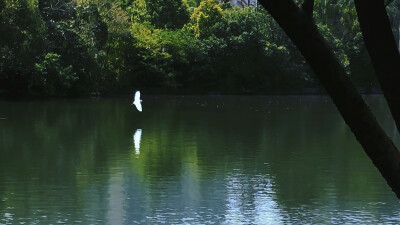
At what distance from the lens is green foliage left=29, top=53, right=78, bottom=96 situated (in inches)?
1802

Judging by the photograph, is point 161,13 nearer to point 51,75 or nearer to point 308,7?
point 51,75

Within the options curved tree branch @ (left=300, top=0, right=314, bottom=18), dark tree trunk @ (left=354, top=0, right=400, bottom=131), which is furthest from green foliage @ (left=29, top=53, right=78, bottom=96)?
dark tree trunk @ (left=354, top=0, right=400, bottom=131)

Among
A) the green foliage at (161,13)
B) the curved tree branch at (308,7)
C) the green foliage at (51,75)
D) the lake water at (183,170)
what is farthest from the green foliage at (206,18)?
the curved tree branch at (308,7)

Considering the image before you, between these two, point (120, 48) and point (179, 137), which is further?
point (120, 48)

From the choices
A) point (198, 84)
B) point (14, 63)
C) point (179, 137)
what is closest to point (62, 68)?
point (14, 63)

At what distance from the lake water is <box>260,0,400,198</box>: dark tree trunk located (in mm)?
11746

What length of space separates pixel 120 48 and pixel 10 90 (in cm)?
920

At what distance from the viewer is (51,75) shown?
4628 centimetres

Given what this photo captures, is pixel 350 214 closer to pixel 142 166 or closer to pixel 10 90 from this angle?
pixel 142 166

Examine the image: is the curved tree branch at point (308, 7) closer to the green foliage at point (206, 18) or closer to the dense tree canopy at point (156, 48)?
the dense tree canopy at point (156, 48)

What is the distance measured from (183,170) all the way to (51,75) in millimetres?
27319

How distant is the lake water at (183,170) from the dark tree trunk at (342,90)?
38.5ft

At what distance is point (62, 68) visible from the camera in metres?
46.9

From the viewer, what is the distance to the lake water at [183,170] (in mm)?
14852
